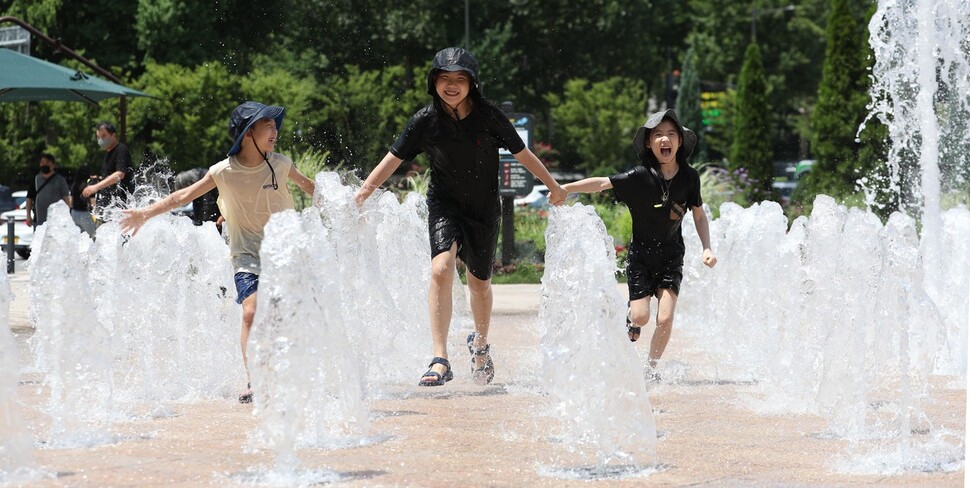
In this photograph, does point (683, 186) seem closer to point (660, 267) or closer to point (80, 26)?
point (660, 267)

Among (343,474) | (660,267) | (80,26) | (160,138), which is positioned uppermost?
(80,26)

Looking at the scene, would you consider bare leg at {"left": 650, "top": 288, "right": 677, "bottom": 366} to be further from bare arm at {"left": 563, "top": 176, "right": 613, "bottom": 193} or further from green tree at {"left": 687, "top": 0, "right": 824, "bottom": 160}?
green tree at {"left": 687, "top": 0, "right": 824, "bottom": 160}

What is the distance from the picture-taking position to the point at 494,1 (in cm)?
4806

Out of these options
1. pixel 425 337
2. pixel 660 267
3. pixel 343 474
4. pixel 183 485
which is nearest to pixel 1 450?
pixel 183 485

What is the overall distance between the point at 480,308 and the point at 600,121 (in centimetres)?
3734

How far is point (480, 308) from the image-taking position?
7438 mm

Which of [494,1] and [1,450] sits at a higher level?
[494,1]

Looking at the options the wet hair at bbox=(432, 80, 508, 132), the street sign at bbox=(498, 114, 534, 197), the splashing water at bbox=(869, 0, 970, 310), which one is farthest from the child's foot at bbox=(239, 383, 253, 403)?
the street sign at bbox=(498, 114, 534, 197)

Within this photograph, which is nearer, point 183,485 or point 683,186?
point 183,485

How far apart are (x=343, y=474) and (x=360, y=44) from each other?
43980 millimetres

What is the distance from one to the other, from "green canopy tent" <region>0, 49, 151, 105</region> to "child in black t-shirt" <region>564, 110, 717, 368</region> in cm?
677

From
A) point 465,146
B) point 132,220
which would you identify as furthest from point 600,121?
point 132,220

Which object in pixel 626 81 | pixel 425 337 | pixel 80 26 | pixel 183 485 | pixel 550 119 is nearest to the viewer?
pixel 183 485

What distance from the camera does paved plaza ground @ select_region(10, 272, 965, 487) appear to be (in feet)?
15.6
